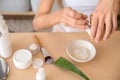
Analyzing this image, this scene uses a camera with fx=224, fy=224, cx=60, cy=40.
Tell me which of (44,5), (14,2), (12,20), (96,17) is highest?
(96,17)

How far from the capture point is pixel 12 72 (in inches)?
34.3

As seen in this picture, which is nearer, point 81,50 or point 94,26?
point 94,26

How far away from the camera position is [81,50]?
0.97 meters

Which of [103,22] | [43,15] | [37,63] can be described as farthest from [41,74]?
[43,15]

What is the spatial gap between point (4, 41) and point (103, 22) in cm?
39

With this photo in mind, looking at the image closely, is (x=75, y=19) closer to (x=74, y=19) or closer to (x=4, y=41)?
(x=74, y=19)

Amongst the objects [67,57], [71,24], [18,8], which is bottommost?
[18,8]

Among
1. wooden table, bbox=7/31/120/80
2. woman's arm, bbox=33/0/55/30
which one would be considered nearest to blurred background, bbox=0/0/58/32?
woman's arm, bbox=33/0/55/30

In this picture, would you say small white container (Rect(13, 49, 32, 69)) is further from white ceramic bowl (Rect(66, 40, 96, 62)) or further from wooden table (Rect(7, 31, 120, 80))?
white ceramic bowl (Rect(66, 40, 96, 62))

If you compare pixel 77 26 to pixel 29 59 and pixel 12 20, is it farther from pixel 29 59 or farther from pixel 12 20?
pixel 12 20

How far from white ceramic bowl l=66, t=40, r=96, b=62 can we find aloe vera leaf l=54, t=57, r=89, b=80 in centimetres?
3

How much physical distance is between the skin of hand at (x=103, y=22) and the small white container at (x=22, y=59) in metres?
0.26

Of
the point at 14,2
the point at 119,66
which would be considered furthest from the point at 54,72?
the point at 14,2

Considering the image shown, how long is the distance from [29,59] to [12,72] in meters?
0.08
